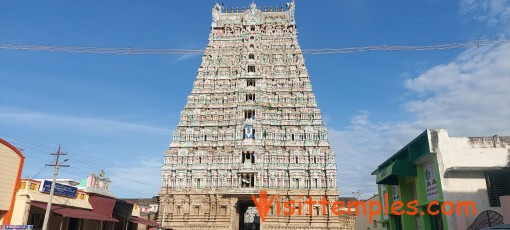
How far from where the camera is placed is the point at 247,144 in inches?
2030

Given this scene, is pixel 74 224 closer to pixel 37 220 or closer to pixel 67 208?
pixel 67 208

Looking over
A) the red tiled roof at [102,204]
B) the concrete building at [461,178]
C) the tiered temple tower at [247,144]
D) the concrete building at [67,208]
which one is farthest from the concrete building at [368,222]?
the red tiled roof at [102,204]

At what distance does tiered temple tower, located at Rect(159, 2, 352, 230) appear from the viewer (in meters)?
49.0

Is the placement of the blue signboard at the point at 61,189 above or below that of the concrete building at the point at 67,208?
above

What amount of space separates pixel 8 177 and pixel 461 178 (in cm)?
2859

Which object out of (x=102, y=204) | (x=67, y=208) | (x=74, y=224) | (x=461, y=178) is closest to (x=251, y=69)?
(x=102, y=204)

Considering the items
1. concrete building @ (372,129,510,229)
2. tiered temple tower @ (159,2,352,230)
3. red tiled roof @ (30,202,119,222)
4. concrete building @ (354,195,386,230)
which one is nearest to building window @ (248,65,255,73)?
tiered temple tower @ (159,2,352,230)

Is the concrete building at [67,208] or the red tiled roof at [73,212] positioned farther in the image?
the red tiled roof at [73,212]

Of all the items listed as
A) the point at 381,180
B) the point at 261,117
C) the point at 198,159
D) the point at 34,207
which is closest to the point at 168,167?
the point at 198,159

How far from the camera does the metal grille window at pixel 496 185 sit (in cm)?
2181

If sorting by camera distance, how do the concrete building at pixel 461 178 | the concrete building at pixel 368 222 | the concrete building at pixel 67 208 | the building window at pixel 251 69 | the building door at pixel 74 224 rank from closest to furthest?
the concrete building at pixel 461 178, the concrete building at pixel 67 208, the building door at pixel 74 224, the concrete building at pixel 368 222, the building window at pixel 251 69

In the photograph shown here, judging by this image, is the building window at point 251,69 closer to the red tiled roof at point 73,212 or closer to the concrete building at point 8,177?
the red tiled roof at point 73,212

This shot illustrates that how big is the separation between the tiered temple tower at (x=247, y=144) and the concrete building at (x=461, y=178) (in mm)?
25190

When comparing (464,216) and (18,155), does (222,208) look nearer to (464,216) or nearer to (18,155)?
(18,155)
